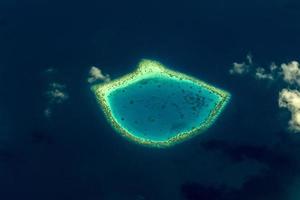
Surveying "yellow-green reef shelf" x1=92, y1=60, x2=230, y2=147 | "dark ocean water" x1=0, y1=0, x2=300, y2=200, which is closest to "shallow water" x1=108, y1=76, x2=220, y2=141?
"yellow-green reef shelf" x1=92, y1=60, x2=230, y2=147

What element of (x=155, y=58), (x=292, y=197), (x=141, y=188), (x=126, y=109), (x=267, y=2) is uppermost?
(x=267, y=2)

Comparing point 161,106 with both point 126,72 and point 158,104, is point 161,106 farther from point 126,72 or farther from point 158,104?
point 126,72

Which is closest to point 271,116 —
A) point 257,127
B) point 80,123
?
point 257,127

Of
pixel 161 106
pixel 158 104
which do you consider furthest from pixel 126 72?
pixel 161 106

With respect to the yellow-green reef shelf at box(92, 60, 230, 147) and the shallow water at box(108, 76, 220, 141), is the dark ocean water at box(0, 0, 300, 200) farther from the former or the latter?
the shallow water at box(108, 76, 220, 141)

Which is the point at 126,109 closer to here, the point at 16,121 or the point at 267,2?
the point at 16,121

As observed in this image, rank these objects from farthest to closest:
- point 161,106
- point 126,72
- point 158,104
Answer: point 126,72 < point 158,104 < point 161,106
